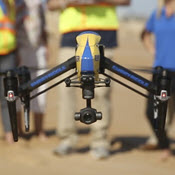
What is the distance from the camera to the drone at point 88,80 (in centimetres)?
120

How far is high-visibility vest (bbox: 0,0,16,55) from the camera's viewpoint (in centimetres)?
382

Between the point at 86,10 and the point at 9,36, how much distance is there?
Result: 35.1 inches

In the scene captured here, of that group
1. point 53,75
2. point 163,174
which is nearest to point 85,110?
point 53,75

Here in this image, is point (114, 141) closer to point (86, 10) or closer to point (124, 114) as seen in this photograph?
point (124, 114)

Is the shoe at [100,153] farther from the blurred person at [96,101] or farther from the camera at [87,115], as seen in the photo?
the camera at [87,115]

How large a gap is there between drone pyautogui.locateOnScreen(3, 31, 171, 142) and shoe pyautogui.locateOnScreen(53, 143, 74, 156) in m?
2.76

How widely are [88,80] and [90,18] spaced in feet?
6.93

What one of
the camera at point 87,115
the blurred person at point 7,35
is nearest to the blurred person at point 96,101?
the blurred person at point 7,35

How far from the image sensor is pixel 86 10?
10.7 feet

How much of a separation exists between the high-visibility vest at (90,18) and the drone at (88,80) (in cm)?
131

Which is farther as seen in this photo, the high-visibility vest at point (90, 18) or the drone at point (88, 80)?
the high-visibility vest at point (90, 18)

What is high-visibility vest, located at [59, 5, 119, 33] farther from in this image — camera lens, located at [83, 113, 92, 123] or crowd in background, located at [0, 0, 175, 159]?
camera lens, located at [83, 113, 92, 123]

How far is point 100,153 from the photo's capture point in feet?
13.5

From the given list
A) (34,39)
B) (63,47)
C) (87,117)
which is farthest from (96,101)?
(87,117)
